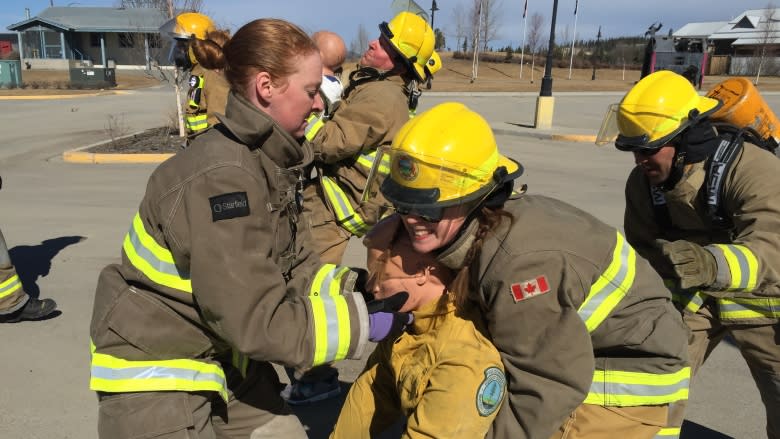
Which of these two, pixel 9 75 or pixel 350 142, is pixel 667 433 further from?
pixel 9 75

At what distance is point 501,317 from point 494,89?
106 ft

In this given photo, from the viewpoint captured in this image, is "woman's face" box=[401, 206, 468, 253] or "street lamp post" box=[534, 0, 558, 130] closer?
"woman's face" box=[401, 206, 468, 253]

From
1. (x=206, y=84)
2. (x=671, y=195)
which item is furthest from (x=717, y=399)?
(x=206, y=84)

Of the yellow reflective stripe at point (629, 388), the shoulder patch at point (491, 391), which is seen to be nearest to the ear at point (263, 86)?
the shoulder patch at point (491, 391)

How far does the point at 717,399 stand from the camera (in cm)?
370

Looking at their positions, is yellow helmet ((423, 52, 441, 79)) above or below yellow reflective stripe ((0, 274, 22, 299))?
above

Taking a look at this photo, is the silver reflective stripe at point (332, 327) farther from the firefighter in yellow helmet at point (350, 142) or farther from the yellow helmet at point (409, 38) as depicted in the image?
the yellow helmet at point (409, 38)

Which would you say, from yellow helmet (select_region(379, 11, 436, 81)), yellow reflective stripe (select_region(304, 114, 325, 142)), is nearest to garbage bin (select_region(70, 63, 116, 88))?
yellow helmet (select_region(379, 11, 436, 81))

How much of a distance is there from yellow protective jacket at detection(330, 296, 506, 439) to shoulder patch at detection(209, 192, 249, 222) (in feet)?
2.15

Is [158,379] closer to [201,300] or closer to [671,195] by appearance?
[201,300]

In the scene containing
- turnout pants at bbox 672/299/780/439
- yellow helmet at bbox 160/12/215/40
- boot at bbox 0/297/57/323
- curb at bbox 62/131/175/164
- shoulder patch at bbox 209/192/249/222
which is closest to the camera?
shoulder patch at bbox 209/192/249/222

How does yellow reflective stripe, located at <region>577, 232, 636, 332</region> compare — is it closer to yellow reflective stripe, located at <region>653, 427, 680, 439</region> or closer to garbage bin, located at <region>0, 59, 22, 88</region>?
yellow reflective stripe, located at <region>653, 427, 680, 439</region>

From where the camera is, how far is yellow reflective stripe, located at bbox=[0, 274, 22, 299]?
4.34m

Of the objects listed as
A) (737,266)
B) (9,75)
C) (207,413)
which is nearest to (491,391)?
(207,413)
